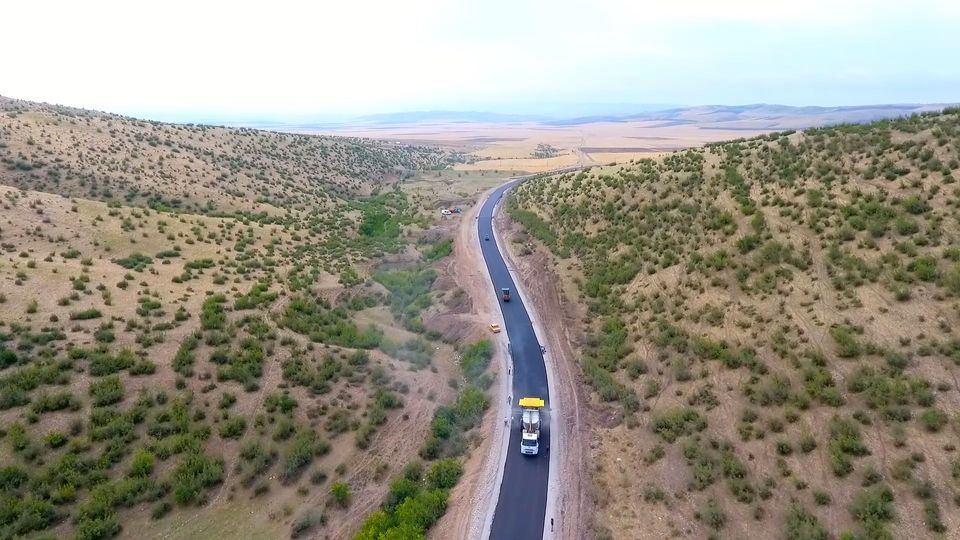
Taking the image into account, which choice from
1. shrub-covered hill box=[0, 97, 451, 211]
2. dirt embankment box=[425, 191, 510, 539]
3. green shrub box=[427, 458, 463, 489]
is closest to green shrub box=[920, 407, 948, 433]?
dirt embankment box=[425, 191, 510, 539]

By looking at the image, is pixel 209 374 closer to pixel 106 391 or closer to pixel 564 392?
pixel 106 391

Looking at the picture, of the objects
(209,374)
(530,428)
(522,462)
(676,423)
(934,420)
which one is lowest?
(522,462)

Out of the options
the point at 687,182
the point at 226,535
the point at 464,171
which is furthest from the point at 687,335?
the point at 464,171

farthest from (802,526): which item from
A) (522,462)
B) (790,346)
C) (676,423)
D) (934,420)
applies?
(522,462)

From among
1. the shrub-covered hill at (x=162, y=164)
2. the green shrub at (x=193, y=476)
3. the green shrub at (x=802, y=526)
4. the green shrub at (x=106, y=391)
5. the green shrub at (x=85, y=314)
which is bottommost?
the green shrub at (x=802, y=526)

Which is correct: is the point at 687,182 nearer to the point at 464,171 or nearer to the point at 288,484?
the point at 288,484

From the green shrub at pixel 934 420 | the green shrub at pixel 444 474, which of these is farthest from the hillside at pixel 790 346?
the green shrub at pixel 444 474

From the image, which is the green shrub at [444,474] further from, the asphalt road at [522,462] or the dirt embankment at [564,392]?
the dirt embankment at [564,392]
